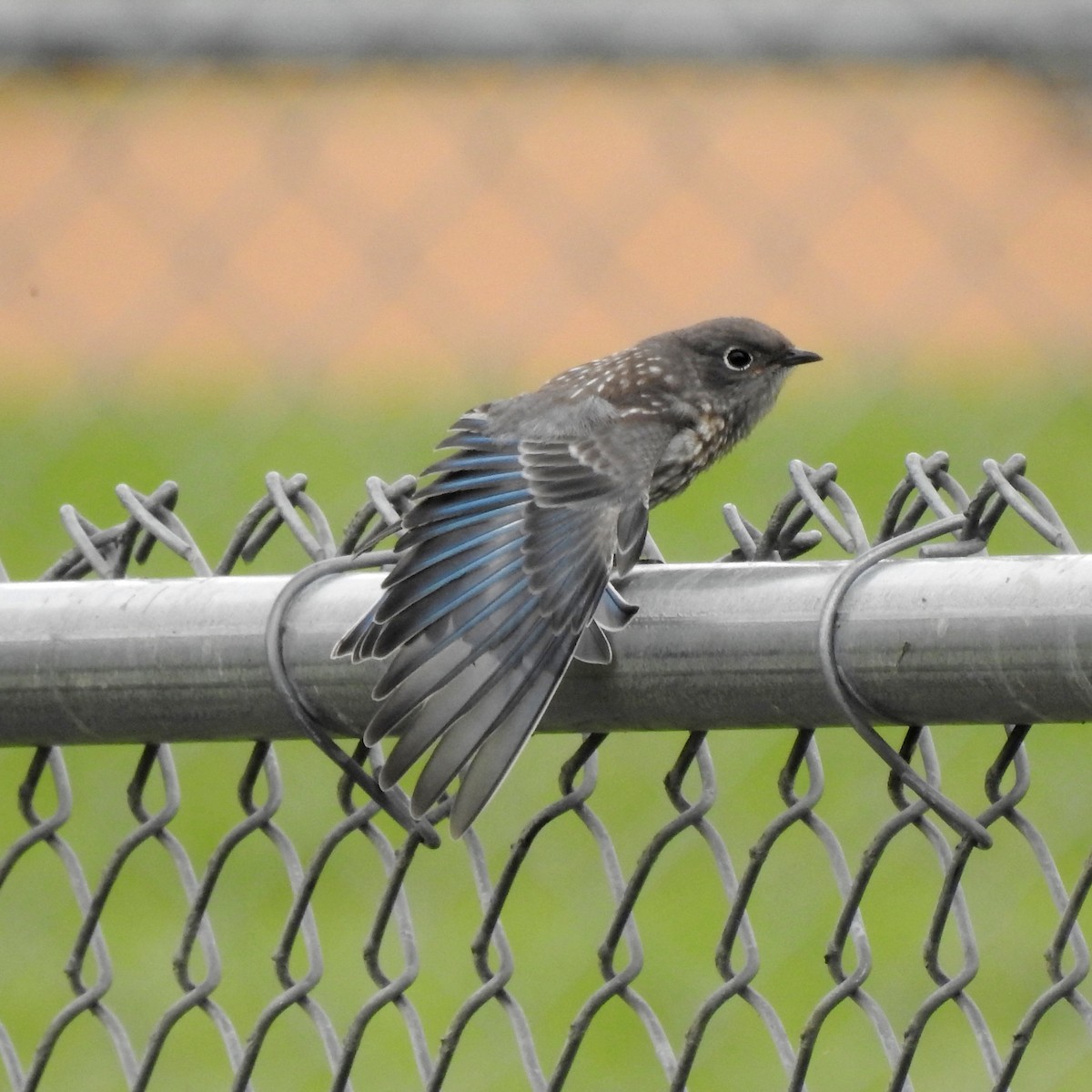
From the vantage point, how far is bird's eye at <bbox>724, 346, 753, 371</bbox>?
3.30 m

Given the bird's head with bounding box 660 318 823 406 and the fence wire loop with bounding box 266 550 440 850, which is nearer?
the fence wire loop with bounding box 266 550 440 850

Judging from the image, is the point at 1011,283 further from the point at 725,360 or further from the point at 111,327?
the point at 725,360

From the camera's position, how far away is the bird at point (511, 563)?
1.90m

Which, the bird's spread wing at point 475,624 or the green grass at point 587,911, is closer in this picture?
the bird's spread wing at point 475,624

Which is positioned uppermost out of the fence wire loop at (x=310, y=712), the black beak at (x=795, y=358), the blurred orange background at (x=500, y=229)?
the fence wire loop at (x=310, y=712)

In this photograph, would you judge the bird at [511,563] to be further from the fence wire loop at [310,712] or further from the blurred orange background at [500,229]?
the blurred orange background at [500,229]

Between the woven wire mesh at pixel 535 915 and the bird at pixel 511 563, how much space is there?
13 cm

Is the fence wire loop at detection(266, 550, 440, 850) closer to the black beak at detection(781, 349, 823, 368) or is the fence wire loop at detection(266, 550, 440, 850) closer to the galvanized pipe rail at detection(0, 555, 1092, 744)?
the galvanized pipe rail at detection(0, 555, 1092, 744)

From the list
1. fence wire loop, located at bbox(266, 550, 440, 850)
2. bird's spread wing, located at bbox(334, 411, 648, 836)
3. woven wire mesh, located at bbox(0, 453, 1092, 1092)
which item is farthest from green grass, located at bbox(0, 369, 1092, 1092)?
fence wire loop, located at bbox(266, 550, 440, 850)

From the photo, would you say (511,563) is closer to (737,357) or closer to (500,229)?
(737,357)

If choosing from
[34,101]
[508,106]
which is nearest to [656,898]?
[34,101]

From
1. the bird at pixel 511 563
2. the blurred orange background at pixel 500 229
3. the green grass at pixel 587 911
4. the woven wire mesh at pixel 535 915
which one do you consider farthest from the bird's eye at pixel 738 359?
the blurred orange background at pixel 500 229

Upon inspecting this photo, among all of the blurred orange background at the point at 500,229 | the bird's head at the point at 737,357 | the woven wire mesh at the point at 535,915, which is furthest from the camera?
the blurred orange background at the point at 500,229

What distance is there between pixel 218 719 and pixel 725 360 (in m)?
1.43
